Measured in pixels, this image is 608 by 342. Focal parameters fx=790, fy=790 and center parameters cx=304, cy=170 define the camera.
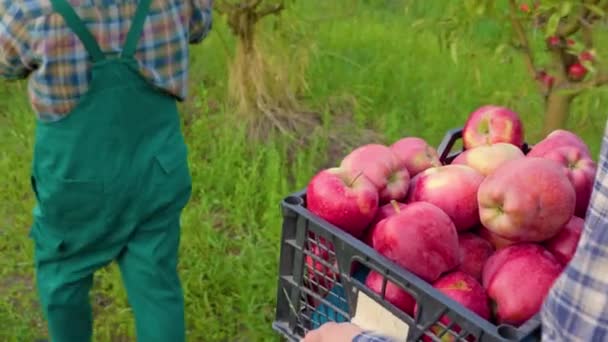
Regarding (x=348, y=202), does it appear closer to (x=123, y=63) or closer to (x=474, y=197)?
(x=474, y=197)

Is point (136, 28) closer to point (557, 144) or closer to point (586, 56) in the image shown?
point (557, 144)

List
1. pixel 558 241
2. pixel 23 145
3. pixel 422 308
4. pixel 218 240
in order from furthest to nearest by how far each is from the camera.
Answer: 1. pixel 23 145
2. pixel 218 240
3. pixel 558 241
4. pixel 422 308

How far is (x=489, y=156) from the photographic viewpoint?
129 cm

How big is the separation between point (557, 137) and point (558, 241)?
24cm

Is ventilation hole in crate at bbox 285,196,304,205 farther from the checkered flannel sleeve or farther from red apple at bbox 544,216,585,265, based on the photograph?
the checkered flannel sleeve

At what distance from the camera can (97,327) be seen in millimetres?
2418

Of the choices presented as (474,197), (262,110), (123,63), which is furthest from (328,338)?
(262,110)

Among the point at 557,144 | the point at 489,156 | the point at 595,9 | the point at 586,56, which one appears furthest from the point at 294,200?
the point at 586,56

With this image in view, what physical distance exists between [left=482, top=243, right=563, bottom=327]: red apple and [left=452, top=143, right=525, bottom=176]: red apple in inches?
7.8

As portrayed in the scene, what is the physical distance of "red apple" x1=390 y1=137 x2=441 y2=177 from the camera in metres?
1.34

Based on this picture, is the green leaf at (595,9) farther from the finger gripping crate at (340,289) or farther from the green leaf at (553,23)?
the finger gripping crate at (340,289)

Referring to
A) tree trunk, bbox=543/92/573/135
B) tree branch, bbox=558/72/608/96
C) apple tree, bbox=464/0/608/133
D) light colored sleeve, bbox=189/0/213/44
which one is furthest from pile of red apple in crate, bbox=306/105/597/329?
tree trunk, bbox=543/92/573/135

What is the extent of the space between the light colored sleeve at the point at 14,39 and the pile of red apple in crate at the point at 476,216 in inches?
30.0

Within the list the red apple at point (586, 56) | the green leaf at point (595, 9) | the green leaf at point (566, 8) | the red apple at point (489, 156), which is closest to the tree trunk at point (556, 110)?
the red apple at point (586, 56)
